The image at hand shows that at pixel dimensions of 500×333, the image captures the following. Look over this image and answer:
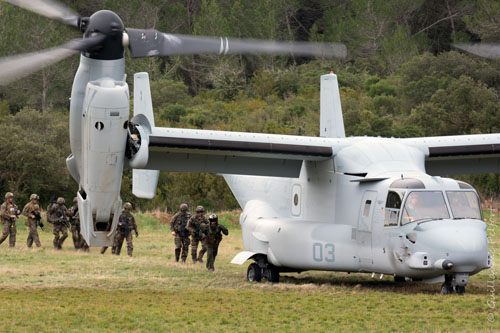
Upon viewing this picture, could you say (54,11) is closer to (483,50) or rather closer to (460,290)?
(483,50)

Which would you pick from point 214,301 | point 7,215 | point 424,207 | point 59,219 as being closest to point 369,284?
point 424,207

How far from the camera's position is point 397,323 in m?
12.4

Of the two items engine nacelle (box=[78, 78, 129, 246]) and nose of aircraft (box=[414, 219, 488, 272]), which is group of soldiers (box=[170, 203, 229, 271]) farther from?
nose of aircraft (box=[414, 219, 488, 272])

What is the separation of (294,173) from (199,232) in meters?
4.06

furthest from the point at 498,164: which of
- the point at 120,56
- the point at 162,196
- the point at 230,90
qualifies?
the point at 230,90

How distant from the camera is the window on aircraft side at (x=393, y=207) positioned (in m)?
15.1

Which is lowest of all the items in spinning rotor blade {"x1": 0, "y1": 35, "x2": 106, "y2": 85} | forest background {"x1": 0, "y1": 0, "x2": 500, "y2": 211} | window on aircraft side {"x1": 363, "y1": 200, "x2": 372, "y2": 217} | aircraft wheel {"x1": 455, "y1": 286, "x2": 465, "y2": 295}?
aircraft wheel {"x1": 455, "y1": 286, "x2": 465, "y2": 295}

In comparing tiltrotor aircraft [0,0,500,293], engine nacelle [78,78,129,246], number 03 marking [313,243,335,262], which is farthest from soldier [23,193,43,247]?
number 03 marking [313,243,335,262]

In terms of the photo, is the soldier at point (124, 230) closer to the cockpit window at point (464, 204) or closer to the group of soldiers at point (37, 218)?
the group of soldiers at point (37, 218)

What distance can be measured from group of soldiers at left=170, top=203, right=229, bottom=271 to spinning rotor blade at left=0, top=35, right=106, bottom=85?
23.2 feet

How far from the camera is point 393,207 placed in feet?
50.0

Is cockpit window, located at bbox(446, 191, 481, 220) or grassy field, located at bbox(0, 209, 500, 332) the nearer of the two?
grassy field, located at bbox(0, 209, 500, 332)

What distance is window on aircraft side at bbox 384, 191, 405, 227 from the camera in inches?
594

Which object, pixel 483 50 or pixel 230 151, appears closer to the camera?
pixel 483 50
